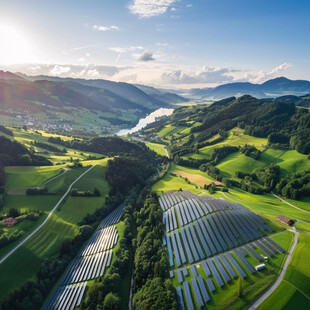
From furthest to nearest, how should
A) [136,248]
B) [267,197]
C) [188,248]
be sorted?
[267,197], [136,248], [188,248]

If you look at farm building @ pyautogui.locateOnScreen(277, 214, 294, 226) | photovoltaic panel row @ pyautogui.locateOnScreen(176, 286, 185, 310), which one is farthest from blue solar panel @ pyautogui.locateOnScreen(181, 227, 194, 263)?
farm building @ pyautogui.locateOnScreen(277, 214, 294, 226)

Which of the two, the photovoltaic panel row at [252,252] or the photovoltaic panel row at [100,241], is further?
the photovoltaic panel row at [100,241]

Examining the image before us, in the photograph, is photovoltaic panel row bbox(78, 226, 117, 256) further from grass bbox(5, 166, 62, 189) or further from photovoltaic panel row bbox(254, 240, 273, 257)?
grass bbox(5, 166, 62, 189)

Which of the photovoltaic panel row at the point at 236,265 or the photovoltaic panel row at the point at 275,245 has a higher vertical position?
the photovoltaic panel row at the point at 275,245

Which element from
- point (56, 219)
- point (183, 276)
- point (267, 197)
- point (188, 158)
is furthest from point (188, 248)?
point (188, 158)

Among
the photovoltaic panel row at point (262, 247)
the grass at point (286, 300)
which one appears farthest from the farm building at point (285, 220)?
the grass at point (286, 300)

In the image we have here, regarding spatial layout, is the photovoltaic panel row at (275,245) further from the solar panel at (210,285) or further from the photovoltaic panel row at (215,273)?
the solar panel at (210,285)

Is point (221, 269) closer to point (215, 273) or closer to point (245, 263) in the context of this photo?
point (215, 273)

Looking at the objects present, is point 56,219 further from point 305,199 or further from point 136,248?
point 305,199
